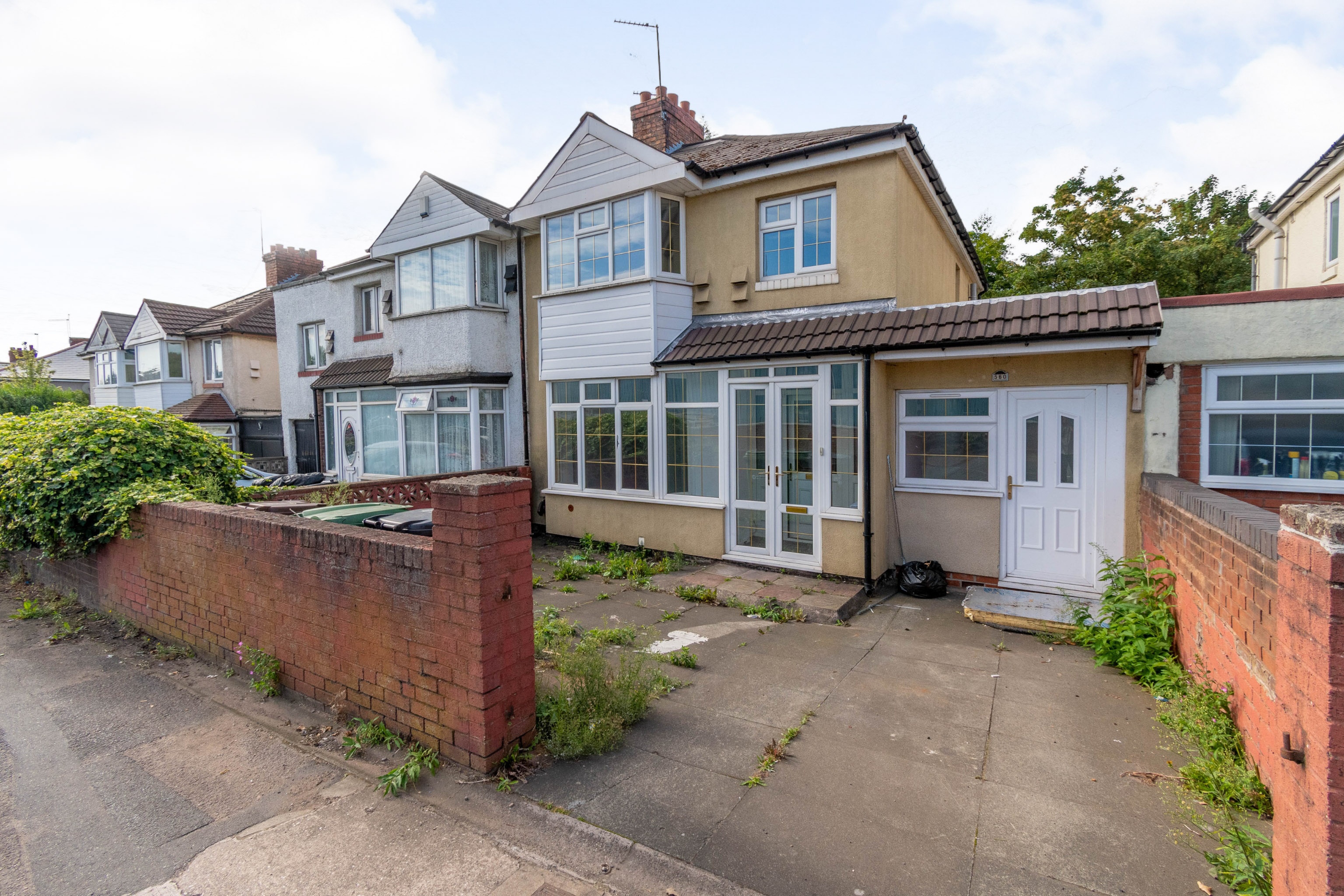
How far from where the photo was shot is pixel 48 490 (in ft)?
20.9

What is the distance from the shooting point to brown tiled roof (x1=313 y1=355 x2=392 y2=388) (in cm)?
1440

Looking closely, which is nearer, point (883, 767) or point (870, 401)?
point (883, 767)

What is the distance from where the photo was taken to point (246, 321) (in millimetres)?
21938

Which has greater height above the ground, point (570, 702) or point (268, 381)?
point (268, 381)

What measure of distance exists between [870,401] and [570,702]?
504 cm

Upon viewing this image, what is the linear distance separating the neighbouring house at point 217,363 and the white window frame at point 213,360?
0.03 meters

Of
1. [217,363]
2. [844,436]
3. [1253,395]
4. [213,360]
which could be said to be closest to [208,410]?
[217,363]

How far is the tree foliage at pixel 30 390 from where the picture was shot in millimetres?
30016

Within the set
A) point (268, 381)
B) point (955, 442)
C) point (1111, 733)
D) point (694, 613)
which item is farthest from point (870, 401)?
point (268, 381)

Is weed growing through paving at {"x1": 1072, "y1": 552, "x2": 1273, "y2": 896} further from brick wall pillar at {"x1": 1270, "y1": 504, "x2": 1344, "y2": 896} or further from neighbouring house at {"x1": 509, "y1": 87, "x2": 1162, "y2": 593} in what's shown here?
neighbouring house at {"x1": 509, "y1": 87, "x2": 1162, "y2": 593}

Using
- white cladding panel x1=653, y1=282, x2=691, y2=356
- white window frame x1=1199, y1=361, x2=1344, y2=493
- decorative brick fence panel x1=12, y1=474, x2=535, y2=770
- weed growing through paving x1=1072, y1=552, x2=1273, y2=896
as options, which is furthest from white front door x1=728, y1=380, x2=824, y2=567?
decorative brick fence panel x1=12, y1=474, x2=535, y2=770

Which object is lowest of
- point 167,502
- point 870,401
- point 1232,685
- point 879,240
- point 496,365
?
point 1232,685

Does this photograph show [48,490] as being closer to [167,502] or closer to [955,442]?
[167,502]

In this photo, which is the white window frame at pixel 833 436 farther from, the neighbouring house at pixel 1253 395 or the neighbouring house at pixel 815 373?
the neighbouring house at pixel 1253 395
